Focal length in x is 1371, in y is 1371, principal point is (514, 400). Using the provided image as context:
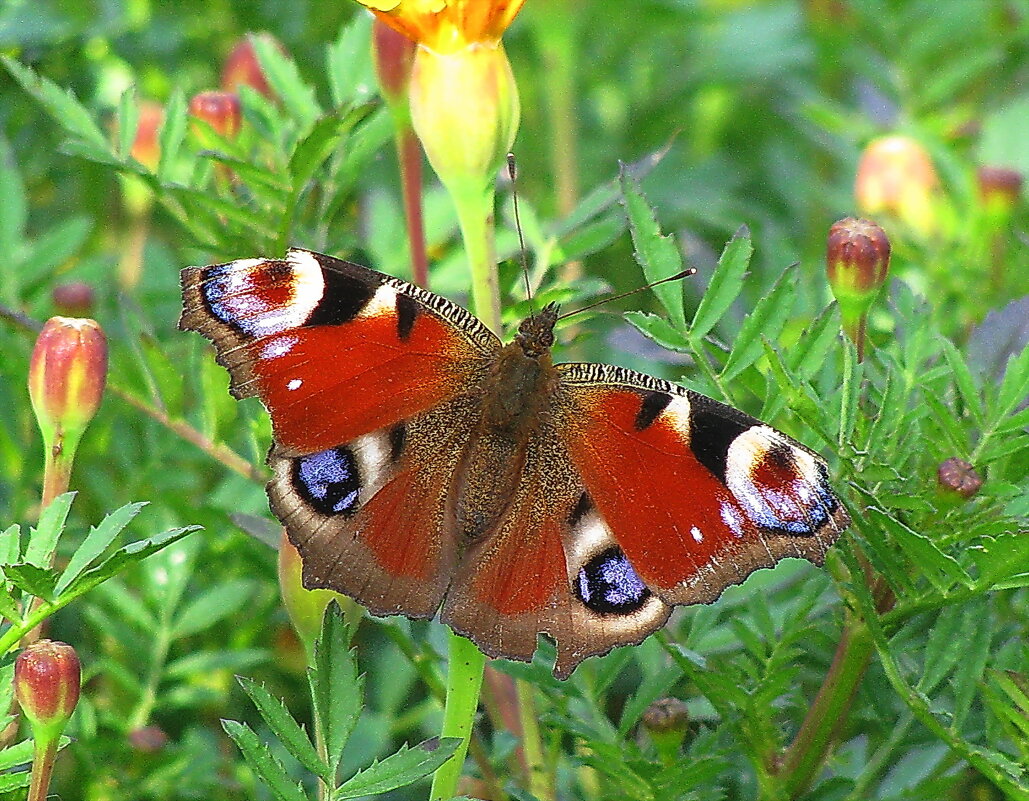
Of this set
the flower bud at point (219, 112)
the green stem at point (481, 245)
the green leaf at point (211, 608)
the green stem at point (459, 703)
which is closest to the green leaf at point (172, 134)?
the flower bud at point (219, 112)

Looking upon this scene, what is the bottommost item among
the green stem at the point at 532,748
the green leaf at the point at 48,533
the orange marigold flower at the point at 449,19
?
the green stem at the point at 532,748

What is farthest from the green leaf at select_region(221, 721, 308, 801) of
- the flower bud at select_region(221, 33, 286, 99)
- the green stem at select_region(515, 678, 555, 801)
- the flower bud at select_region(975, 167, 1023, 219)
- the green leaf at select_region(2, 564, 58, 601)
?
the flower bud at select_region(975, 167, 1023, 219)

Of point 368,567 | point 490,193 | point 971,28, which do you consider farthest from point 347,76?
point 971,28

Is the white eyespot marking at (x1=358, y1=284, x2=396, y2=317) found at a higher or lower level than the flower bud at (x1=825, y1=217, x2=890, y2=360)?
lower

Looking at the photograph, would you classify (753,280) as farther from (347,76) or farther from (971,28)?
(971,28)

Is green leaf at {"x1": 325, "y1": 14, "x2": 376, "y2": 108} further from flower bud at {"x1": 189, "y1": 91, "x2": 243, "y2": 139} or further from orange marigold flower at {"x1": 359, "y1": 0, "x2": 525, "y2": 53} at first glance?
orange marigold flower at {"x1": 359, "y1": 0, "x2": 525, "y2": 53}

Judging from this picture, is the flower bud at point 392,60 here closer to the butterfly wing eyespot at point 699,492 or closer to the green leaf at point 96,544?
the butterfly wing eyespot at point 699,492

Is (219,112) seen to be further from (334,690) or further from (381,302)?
(334,690)
